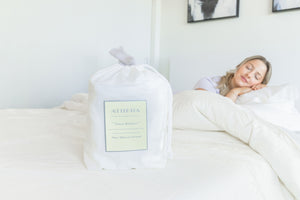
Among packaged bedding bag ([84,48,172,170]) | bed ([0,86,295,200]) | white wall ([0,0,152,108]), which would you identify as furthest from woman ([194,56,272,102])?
white wall ([0,0,152,108])

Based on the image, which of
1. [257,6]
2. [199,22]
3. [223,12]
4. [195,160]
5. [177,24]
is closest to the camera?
[195,160]

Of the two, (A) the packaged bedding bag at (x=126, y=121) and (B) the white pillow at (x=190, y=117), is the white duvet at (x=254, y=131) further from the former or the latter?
(A) the packaged bedding bag at (x=126, y=121)

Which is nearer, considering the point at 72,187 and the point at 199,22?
the point at 72,187

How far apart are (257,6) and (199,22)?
1.68ft

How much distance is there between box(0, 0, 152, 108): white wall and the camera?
2031mm

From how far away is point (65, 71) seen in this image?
7.74 ft

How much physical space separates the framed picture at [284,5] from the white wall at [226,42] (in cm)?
4

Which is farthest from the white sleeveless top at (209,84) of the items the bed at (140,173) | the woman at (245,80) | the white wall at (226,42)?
the bed at (140,173)

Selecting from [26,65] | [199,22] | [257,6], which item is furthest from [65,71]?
[257,6]

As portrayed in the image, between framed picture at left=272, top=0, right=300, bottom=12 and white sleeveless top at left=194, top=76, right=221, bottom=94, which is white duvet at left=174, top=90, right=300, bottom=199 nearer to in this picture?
white sleeveless top at left=194, top=76, right=221, bottom=94

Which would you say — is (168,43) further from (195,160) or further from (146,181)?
(146,181)

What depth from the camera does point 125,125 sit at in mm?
693

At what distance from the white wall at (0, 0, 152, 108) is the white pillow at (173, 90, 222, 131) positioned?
1.47m

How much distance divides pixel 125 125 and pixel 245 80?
4.23ft
